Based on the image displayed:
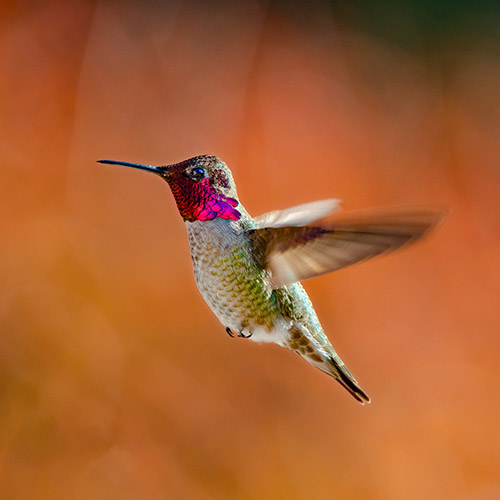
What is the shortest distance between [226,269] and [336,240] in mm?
133

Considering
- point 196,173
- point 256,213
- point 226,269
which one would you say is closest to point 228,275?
point 226,269

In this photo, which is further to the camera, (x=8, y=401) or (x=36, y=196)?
(x=36, y=196)

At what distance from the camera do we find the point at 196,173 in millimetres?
519

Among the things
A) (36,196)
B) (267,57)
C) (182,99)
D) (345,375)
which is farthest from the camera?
(267,57)

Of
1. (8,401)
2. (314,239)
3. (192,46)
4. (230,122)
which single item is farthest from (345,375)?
(192,46)

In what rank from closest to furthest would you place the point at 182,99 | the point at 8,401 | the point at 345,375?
the point at 345,375 < the point at 8,401 < the point at 182,99

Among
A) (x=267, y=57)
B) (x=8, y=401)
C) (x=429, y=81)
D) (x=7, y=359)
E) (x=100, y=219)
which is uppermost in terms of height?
(x=267, y=57)

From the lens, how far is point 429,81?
267cm

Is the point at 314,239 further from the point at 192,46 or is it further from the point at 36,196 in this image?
the point at 192,46

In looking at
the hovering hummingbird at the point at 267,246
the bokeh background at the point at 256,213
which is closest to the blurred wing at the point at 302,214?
the hovering hummingbird at the point at 267,246

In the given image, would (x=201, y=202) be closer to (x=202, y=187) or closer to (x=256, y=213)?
(x=202, y=187)

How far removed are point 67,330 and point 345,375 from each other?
144cm

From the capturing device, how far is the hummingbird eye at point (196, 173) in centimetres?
51

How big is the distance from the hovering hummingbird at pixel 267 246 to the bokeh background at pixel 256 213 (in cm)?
115
